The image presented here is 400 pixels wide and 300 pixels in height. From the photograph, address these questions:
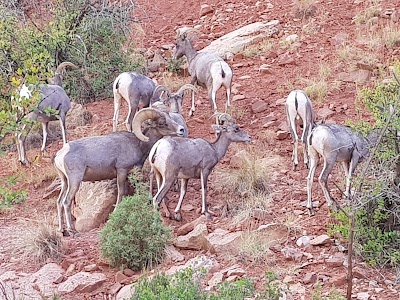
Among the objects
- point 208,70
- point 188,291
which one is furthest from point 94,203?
point 208,70

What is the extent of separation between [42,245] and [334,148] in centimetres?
395

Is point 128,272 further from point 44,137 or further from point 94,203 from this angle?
point 44,137

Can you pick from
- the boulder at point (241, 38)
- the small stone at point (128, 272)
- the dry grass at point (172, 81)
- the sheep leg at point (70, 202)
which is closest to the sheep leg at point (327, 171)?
the small stone at point (128, 272)

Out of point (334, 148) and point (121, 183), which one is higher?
point (334, 148)

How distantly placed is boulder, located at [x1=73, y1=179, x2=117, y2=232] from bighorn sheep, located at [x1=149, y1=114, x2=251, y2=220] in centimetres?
95

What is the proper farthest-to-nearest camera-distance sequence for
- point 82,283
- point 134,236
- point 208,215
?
point 208,215 → point 134,236 → point 82,283

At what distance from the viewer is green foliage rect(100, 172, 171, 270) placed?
7.91 meters

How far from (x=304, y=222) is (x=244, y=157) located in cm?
207

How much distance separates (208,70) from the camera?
1274cm

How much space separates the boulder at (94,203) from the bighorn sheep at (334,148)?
290 cm

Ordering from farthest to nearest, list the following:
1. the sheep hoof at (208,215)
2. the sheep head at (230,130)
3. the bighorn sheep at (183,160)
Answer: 1. the sheep head at (230,130)
2. the sheep hoof at (208,215)
3. the bighorn sheep at (183,160)

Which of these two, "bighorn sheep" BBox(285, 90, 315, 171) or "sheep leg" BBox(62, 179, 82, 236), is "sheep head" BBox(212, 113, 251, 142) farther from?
"sheep leg" BBox(62, 179, 82, 236)

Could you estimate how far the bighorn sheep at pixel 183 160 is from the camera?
8891 millimetres

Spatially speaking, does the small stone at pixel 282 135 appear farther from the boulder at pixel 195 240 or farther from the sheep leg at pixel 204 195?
the boulder at pixel 195 240
